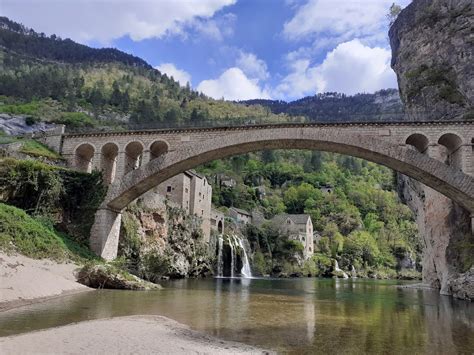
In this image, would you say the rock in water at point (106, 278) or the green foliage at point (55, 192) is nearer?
the rock in water at point (106, 278)

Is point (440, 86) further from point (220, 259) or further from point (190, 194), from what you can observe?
point (220, 259)

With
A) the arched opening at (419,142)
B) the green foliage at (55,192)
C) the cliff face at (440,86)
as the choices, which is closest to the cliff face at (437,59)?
the cliff face at (440,86)

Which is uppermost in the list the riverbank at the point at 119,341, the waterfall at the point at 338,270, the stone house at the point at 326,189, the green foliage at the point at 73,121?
the green foliage at the point at 73,121

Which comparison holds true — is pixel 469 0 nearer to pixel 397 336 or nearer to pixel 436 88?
pixel 436 88

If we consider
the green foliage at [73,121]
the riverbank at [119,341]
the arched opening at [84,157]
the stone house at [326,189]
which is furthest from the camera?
the stone house at [326,189]

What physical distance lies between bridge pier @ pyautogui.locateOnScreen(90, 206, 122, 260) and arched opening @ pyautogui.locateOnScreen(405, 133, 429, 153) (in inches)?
783

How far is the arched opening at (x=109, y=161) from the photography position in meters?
28.6

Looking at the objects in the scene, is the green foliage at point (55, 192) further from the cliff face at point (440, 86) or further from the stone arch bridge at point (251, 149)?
the cliff face at point (440, 86)

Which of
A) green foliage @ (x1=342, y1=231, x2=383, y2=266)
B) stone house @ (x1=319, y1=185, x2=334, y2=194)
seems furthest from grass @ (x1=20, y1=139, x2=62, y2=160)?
stone house @ (x1=319, y1=185, x2=334, y2=194)

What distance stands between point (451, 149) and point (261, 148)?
12.4m

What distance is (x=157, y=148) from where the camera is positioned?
95.3 feet

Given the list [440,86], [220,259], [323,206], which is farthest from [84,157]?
[323,206]

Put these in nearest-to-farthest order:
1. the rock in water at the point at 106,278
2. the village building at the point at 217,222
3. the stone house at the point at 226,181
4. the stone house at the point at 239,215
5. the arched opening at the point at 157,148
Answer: the rock in water at the point at 106,278 → the arched opening at the point at 157,148 → the village building at the point at 217,222 → the stone house at the point at 239,215 → the stone house at the point at 226,181

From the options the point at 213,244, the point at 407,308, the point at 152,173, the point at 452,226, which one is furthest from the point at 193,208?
the point at 407,308
